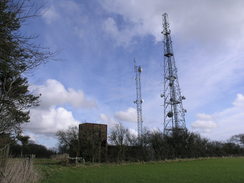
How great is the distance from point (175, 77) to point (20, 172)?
3599 cm

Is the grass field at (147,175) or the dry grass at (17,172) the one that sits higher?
the dry grass at (17,172)

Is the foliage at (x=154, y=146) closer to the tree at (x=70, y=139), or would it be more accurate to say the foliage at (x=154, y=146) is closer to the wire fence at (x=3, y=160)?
the tree at (x=70, y=139)

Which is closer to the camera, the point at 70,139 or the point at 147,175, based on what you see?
the point at 147,175

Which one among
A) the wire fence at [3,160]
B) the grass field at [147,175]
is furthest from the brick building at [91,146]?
the wire fence at [3,160]

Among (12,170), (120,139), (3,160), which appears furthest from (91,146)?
(3,160)

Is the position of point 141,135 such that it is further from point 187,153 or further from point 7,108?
point 7,108

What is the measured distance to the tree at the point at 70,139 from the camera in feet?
123

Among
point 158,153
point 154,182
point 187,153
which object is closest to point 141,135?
point 158,153

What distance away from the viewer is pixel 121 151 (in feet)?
123

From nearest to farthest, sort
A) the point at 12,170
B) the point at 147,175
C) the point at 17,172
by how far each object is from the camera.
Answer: the point at 12,170 < the point at 17,172 < the point at 147,175

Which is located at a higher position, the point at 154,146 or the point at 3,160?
the point at 154,146

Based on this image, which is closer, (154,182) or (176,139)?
(154,182)

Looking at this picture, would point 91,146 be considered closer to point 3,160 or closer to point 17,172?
point 17,172

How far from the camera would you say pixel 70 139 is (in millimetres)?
39688
